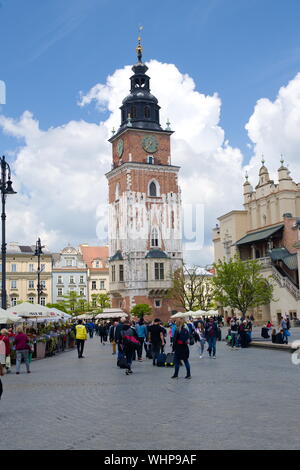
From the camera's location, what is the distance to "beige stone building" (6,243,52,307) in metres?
96.4

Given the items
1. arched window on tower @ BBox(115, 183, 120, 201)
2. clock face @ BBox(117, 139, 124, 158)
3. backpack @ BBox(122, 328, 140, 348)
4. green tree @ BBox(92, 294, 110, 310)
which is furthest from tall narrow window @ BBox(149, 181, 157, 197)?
backpack @ BBox(122, 328, 140, 348)

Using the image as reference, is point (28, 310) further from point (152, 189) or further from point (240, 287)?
point (152, 189)

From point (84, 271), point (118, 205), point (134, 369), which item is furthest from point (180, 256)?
point (134, 369)

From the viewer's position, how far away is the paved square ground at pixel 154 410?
8.22 m

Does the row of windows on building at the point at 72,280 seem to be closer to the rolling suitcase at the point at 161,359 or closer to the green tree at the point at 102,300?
the green tree at the point at 102,300

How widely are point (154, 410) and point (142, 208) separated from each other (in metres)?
67.1

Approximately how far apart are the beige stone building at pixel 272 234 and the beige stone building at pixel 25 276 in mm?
38340

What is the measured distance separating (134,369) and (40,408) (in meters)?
8.99

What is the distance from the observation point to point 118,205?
7981cm

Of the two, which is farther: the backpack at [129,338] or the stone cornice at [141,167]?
the stone cornice at [141,167]

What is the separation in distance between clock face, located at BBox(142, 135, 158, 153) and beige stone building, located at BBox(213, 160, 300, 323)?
57.0 feet

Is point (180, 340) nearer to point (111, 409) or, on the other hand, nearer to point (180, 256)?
point (111, 409)

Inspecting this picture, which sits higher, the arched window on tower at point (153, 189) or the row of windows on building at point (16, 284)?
the arched window on tower at point (153, 189)

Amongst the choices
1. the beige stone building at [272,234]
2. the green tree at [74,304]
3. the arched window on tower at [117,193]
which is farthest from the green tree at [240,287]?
the green tree at [74,304]
